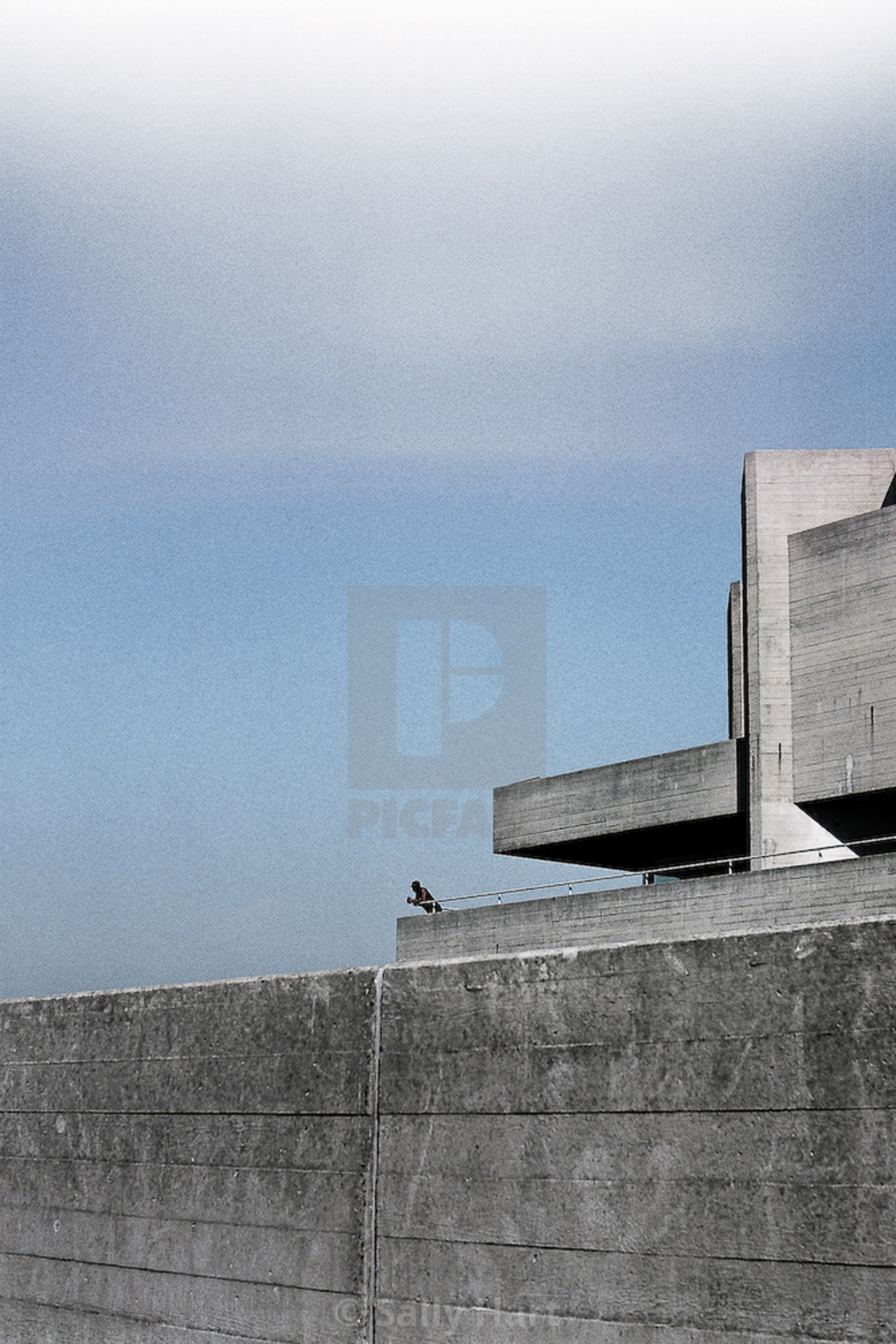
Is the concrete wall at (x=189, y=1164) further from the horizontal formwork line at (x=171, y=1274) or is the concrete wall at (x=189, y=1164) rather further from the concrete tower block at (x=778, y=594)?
the concrete tower block at (x=778, y=594)

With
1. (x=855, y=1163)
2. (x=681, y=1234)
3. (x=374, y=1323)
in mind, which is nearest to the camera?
(x=855, y=1163)

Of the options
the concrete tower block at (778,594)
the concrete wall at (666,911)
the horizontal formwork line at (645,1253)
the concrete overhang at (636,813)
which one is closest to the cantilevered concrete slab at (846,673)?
the concrete tower block at (778,594)

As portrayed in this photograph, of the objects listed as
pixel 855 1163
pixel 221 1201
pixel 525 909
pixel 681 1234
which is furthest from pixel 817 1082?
pixel 525 909

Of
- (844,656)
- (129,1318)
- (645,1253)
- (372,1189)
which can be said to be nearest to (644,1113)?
(645,1253)

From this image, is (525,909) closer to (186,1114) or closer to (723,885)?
(723,885)

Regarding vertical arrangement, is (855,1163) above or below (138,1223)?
above

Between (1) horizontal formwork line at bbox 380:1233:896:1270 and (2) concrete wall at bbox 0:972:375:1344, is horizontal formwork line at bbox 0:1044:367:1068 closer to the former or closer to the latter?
(2) concrete wall at bbox 0:972:375:1344

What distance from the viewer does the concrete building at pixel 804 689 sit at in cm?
3033

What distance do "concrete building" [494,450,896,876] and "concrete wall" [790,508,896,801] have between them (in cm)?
3

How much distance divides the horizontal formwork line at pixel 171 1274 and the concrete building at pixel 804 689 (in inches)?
950

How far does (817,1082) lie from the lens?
4.02 metres

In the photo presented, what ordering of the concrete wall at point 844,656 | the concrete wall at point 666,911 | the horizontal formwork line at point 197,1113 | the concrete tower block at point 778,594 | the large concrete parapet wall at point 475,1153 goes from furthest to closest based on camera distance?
the concrete tower block at point 778,594
the concrete wall at point 844,656
the concrete wall at point 666,911
the horizontal formwork line at point 197,1113
the large concrete parapet wall at point 475,1153

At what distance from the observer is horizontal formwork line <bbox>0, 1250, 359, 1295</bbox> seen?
5.07 meters

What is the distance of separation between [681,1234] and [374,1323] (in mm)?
1234
